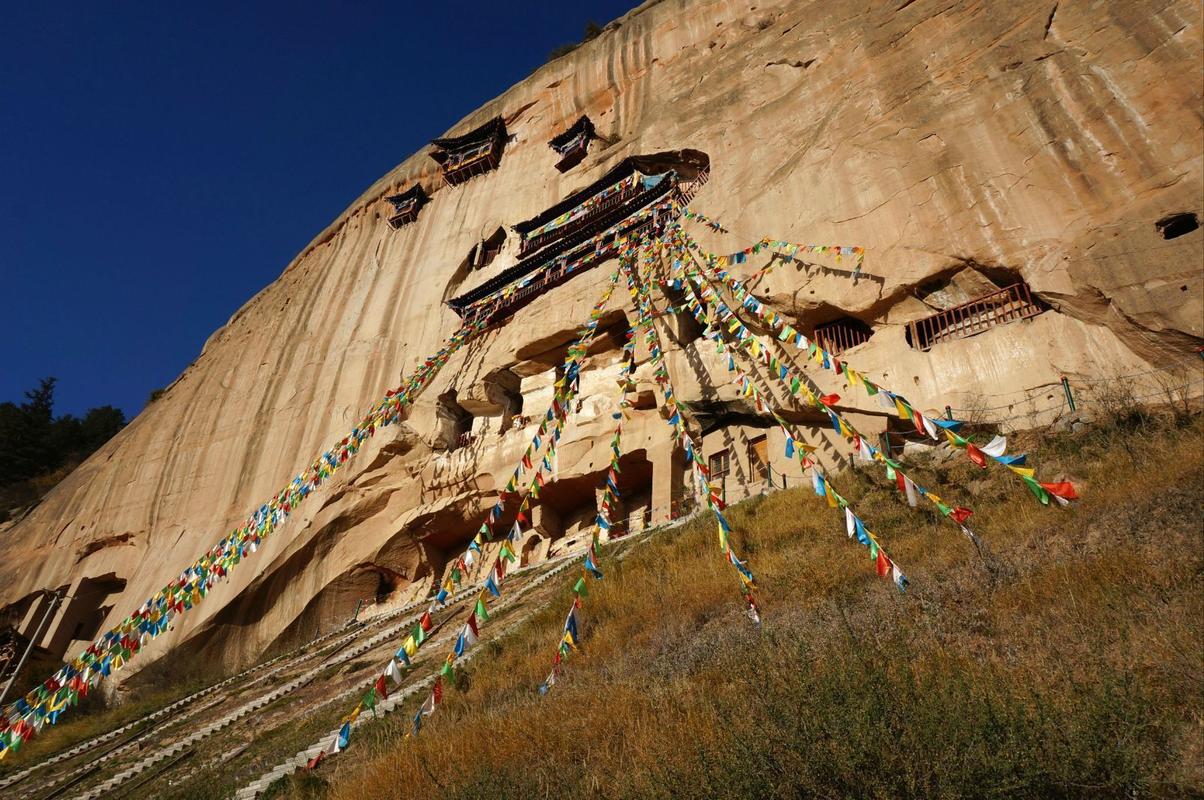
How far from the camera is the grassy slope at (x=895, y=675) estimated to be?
11.3 feet

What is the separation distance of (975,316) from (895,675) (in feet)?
29.1

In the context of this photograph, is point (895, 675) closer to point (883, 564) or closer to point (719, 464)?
point (883, 564)

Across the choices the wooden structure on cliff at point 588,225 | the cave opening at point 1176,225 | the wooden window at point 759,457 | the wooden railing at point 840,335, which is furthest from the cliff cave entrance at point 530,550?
the cave opening at point 1176,225

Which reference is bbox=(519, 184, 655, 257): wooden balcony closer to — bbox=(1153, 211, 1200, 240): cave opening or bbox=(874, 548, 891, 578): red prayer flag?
bbox=(1153, 211, 1200, 240): cave opening

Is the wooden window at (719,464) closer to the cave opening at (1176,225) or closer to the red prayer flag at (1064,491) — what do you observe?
the cave opening at (1176,225)

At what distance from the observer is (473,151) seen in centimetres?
3125

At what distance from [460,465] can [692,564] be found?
1042 centimetres

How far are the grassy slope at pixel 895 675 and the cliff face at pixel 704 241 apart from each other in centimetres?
311

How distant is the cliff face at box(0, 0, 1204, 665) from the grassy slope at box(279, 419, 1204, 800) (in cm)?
311

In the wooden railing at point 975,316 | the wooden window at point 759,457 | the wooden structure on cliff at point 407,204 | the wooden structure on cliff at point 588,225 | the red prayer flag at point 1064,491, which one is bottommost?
the red prayer flag at point 1064,491

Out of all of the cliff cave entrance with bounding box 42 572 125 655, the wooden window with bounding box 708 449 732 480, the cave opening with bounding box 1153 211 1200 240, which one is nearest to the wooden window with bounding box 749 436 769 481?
the wooden window with bounding box 708 449 732 480

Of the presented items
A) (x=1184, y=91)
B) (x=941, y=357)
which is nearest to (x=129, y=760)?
(x=941, y=357)

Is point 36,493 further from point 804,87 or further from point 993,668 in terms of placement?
point 993,668

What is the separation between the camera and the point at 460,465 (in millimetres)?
18312
